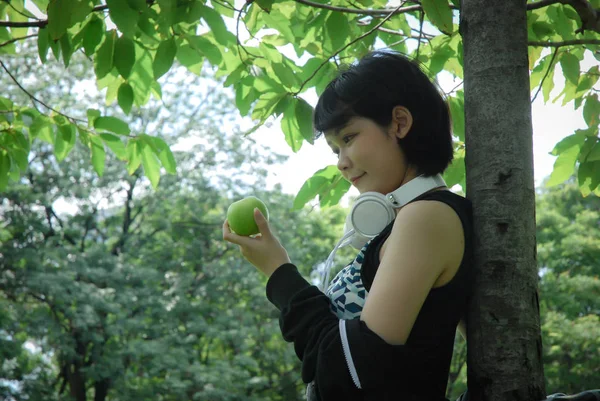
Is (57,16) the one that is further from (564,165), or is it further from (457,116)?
(564,165)

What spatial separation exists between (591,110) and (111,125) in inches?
84.8

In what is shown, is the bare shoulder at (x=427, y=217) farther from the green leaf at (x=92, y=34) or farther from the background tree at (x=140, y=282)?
the background tree at (x=140, y=282)

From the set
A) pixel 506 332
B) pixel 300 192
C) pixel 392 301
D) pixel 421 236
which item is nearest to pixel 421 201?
pixel 421 236

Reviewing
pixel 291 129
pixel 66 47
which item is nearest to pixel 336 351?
pixel 291 129

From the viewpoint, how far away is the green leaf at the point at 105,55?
7.46 feet

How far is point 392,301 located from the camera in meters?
1.29

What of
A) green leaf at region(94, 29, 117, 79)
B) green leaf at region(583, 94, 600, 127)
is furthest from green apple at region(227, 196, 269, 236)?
green leaf at region(583, 94, 600, 127)

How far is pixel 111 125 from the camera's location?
2.77m

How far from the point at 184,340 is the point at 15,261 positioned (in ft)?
15.2

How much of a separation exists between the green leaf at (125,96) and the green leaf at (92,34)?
14.0 inches

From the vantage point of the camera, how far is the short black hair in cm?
159

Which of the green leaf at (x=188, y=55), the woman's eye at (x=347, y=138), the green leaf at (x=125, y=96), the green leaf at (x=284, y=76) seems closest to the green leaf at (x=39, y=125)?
the green leaf at (x=125, y=96)

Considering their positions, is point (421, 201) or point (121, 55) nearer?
point (421, 201)

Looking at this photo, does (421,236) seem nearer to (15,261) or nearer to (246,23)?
(246,23)
